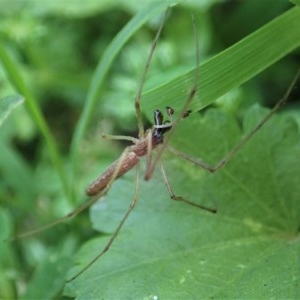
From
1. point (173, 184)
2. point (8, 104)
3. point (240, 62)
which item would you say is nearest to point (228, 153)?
point (173, 184)

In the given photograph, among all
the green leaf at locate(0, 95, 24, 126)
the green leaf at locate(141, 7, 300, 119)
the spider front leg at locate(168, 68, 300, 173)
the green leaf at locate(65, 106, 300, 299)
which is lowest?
the green leaf at locate(65, 106, 300, 299)

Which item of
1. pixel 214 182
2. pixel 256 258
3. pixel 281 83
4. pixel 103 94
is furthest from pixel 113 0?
pixel 256 258

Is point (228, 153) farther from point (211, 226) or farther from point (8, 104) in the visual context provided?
point (8, 104)

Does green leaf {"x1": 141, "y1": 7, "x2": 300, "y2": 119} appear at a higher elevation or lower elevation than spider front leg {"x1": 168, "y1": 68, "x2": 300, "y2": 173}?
higher

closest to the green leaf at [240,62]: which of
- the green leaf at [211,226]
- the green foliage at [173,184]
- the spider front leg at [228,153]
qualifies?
the green foliage at [173,184]

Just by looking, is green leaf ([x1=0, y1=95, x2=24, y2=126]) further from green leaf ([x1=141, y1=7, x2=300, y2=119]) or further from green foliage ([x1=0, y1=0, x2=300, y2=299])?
green leaf ([x1=141, y1=7, x2=300, y2=119])

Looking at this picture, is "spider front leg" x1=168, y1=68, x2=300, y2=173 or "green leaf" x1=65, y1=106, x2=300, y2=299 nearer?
"green leaf" x1=65, y1=106, x2=300, y2=299

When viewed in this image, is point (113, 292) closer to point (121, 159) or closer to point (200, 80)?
point (121, 159)

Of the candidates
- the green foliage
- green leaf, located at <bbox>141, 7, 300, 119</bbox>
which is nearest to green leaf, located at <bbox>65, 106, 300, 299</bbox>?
the green foliage
